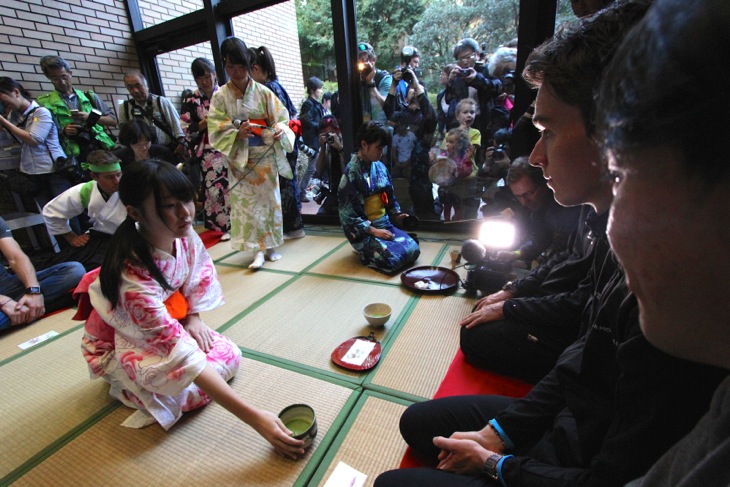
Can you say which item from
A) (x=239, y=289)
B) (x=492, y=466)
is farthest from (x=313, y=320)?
(x=492, y=466)

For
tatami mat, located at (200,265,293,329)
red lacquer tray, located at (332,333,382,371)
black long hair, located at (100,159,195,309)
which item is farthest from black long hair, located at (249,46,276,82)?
red lacquer tray, located at (332,333,382,371)

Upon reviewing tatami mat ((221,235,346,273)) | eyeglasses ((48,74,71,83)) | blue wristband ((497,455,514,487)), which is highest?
eyeglasses ((48,74,71,83))

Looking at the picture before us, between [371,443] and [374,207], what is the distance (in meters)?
2.22

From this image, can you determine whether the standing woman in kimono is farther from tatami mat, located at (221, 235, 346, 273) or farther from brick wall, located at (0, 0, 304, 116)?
brick wall, located at (0, 0, 304, 116)

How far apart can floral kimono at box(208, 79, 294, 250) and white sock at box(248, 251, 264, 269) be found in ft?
0.30

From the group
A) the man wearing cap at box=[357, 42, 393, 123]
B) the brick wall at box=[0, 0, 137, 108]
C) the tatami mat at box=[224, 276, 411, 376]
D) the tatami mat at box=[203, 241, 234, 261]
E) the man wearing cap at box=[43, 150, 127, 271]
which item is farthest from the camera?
the brick wall at box=[0, 0, 137, 108]

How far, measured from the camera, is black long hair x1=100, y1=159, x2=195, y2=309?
135cm

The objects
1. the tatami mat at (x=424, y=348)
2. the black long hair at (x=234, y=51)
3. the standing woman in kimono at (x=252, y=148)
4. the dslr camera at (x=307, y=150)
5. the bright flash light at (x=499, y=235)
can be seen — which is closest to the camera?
the tatami mat at (x=424, y=348)

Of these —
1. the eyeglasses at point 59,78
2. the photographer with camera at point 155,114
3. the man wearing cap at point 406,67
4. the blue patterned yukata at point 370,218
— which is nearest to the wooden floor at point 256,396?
the blue patterned yukata at point 370,218

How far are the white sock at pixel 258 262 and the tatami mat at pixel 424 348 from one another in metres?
1.60

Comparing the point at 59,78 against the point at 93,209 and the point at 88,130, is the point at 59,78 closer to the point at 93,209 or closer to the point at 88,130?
the point at 88,130

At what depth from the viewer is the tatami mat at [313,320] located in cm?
196

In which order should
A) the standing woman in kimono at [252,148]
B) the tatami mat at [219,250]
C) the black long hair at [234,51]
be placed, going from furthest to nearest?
the tatami mat at [219,250] < the standing woman in kimono at [252,148] < the black long hair at [234,51]

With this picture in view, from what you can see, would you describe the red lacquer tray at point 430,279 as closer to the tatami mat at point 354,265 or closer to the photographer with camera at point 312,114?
the tatami mat at point 354,265
